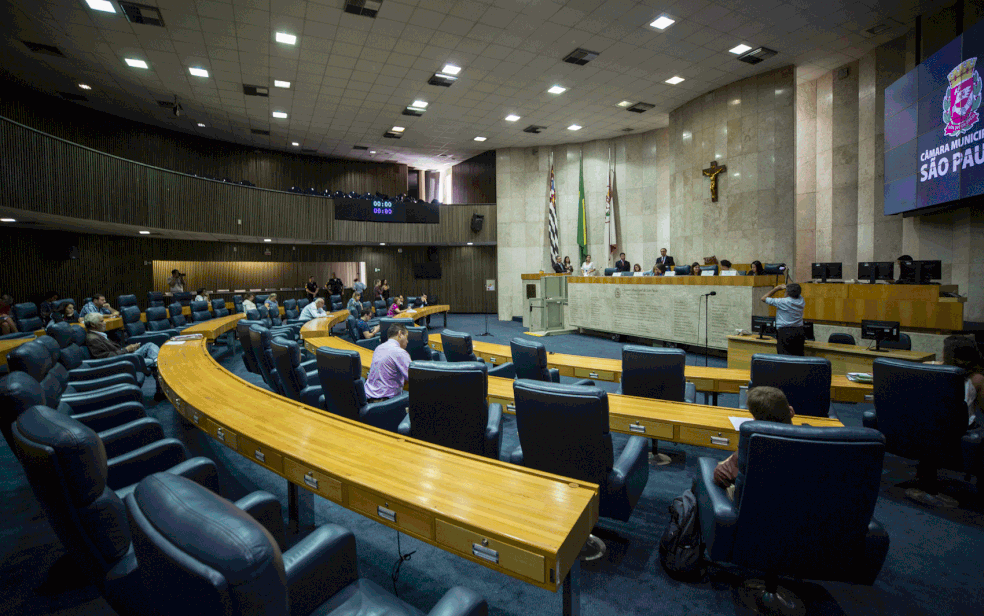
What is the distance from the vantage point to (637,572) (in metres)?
2.22

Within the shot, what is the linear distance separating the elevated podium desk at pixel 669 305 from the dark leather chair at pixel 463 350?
423 centimetres

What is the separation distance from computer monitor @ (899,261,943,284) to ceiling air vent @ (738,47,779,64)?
490 cm

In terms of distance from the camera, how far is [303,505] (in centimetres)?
285

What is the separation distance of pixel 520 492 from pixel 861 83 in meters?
11.8

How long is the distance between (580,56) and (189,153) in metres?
12.2

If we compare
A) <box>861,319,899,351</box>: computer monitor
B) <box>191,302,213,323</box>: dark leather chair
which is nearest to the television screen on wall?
<box>861,319,899,351</box>: computer monitor

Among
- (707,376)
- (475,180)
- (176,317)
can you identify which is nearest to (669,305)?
(707,376)

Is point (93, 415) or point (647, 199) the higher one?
point (647, 199)

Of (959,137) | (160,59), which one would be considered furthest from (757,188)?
(160,59)

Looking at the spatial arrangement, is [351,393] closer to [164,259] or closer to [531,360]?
[531,360]

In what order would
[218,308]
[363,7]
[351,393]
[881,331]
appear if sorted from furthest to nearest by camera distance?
[218,308], [363,7], [881,331], [351,393]

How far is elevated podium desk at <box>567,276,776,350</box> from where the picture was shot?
7160 millimetres

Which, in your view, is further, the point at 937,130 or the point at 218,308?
the point at 218,308

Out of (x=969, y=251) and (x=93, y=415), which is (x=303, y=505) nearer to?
(x=93, y=415)
